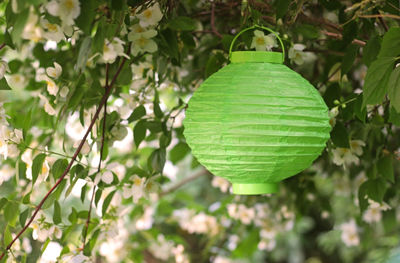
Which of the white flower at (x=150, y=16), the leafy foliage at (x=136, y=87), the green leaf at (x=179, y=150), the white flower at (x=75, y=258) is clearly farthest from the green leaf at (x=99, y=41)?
the green leaf at (x=179, y=150)

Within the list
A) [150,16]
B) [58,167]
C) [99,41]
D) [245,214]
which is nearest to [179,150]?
[58,167]

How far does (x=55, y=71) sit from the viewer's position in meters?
1.14

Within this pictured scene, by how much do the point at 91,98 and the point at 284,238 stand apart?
3.67 m

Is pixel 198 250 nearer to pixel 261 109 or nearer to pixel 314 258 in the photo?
pixel 314 258

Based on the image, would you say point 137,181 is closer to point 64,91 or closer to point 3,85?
point 64,91

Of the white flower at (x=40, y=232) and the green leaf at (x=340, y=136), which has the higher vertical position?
the green leaf at (x=340, y=136)

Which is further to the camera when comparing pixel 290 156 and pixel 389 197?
pixel 389 197

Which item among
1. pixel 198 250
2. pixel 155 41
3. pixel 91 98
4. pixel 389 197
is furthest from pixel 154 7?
pixel 198 250

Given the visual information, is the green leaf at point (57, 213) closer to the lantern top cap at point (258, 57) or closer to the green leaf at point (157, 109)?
the green leaf at point (157, 109)

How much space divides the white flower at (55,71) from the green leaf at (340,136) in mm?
598

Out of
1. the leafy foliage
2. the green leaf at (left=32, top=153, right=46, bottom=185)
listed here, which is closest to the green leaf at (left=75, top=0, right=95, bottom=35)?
the leafy foliage

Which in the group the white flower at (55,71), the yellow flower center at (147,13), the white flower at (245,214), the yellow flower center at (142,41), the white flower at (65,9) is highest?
the white flower at (65,9)

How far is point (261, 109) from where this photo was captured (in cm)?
87

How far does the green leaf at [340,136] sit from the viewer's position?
1.17m
